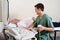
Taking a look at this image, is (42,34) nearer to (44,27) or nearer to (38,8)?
(44,27)

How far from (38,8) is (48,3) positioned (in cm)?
151

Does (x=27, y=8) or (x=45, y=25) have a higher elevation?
(x=27, y=8)

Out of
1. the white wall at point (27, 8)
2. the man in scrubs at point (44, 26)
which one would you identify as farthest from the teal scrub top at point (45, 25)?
the white wall at point (27, 8)

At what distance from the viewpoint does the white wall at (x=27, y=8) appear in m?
3.71

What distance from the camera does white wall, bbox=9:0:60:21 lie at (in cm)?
371

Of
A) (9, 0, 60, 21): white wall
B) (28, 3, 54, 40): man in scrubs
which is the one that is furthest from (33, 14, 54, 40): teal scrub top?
(9, 0, 60, 21): white wall

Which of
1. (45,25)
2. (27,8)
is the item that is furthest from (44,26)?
(27,8)

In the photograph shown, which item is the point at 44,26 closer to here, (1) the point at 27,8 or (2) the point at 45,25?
(2) the point at 45,25

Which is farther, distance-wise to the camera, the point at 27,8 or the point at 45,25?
the point at 27,8

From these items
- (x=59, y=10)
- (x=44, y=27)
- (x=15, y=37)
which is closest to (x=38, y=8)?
(x=44, y=27)

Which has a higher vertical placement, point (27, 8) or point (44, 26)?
point (27, 8)

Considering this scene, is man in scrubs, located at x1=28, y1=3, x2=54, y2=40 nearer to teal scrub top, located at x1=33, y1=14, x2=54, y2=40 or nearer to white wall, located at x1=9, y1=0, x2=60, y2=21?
teal scrub top, located at x1=33, y1=14, x2=54, y2=40

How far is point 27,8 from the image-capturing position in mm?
3795

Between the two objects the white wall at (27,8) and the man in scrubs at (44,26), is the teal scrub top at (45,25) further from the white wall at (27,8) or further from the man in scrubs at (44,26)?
the white wall at (27,8)
